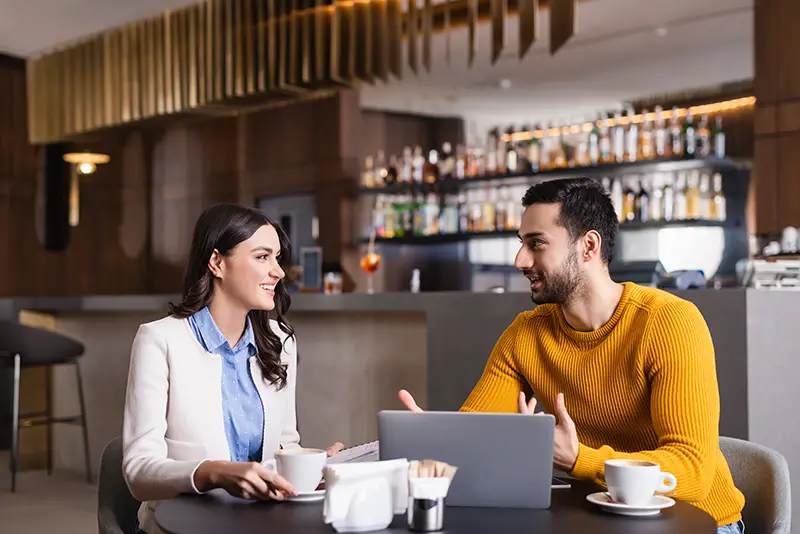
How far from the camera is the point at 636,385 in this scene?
1815 millimetres

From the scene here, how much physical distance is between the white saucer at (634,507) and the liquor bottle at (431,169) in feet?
17.3

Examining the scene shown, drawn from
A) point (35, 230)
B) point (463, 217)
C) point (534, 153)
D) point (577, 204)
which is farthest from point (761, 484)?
point (35, 230)

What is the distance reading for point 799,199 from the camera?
17.2 ft

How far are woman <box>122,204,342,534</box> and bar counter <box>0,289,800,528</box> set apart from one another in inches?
61.7

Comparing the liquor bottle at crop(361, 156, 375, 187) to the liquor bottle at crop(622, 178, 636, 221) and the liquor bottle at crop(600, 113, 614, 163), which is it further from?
the liquor bottle at crop(622, 178, 636, 221)

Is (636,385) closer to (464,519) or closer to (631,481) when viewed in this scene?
(631,481)

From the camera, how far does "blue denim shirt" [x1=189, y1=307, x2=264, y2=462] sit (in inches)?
77.5

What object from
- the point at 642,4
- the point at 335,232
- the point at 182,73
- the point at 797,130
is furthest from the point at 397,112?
the point at 797,130

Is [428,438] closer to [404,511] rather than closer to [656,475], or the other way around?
[404,511]

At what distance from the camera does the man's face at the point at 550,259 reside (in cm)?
192

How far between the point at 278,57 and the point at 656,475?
4773 mm

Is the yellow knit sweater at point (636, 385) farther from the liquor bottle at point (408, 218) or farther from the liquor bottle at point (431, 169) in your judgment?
the liquor bottle at point (408, 218)

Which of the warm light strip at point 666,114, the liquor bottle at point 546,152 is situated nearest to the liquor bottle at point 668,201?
the warm light strip at point 666,114

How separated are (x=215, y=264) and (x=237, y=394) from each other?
0.30 meters
